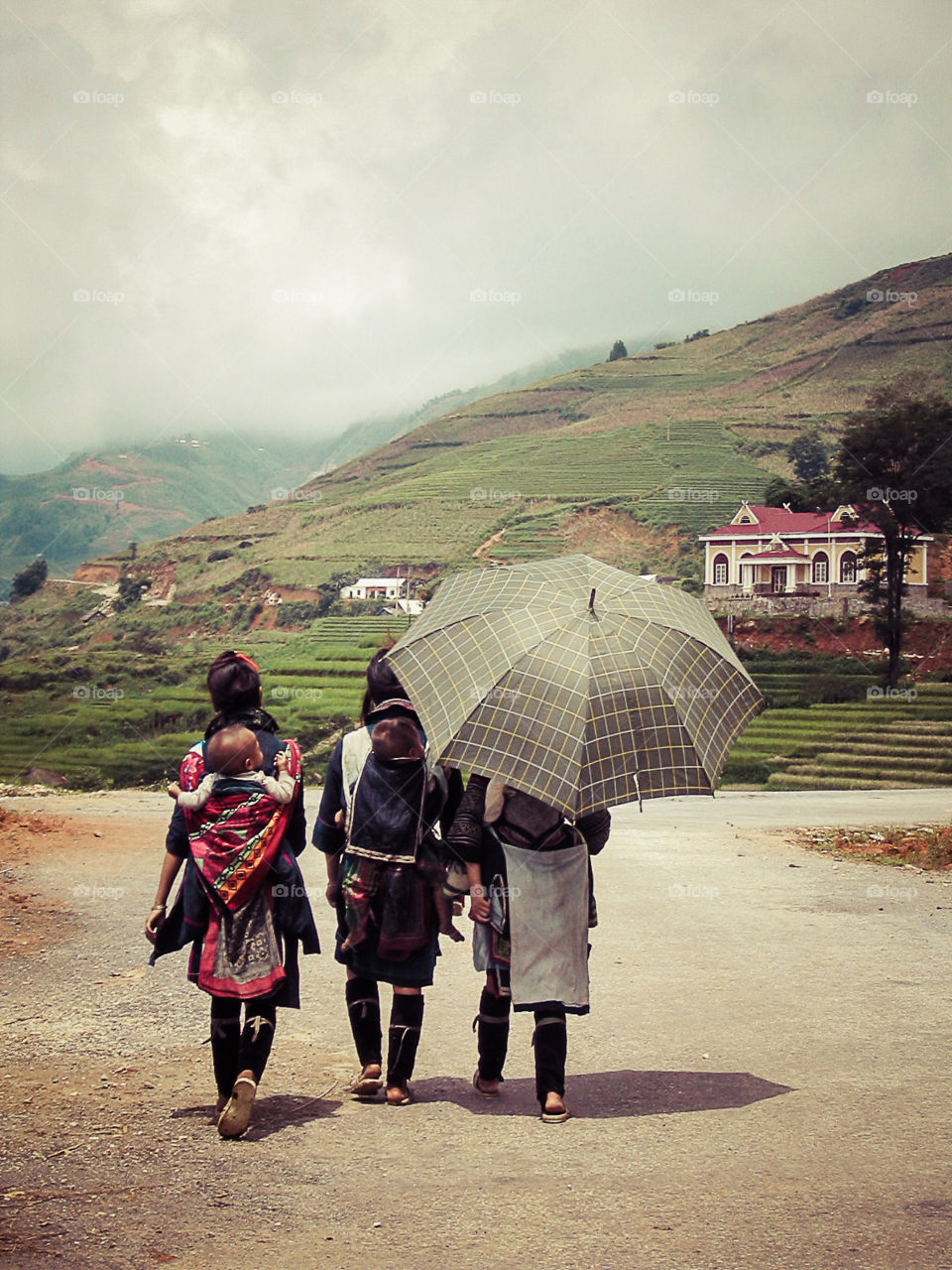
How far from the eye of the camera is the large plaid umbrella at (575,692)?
14.1 ft

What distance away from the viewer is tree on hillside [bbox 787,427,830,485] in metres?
102

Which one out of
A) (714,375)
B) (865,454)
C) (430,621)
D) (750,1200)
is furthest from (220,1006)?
(714,375)

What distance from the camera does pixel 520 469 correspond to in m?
115

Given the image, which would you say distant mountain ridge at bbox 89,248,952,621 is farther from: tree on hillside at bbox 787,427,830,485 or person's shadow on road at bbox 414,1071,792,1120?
person's shadow on road at bbox 414,1071,792,1120

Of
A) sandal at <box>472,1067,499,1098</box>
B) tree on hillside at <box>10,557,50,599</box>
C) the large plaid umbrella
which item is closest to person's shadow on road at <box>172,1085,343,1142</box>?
sandal at <box>472,1067,499,1098</box>

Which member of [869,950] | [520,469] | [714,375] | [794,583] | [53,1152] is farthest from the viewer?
[714,375]

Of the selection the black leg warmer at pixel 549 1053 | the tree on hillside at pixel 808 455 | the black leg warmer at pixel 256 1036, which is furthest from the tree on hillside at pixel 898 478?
the black leg warmer at pixel 256 1036

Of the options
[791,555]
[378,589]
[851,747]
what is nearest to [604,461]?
[378,589]

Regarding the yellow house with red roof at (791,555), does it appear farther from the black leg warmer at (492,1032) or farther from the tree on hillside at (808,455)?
the black leg warmer at (492,1032)

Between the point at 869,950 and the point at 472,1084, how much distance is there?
4.11 metres

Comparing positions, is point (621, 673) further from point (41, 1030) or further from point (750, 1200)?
point (41, 1030)

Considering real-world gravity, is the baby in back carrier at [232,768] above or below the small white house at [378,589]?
below

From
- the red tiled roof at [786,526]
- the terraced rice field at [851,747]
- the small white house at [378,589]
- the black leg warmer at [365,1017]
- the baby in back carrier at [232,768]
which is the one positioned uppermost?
the red tiled roof at [786,526]

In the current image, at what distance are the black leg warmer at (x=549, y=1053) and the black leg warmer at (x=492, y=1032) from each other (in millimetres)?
181
